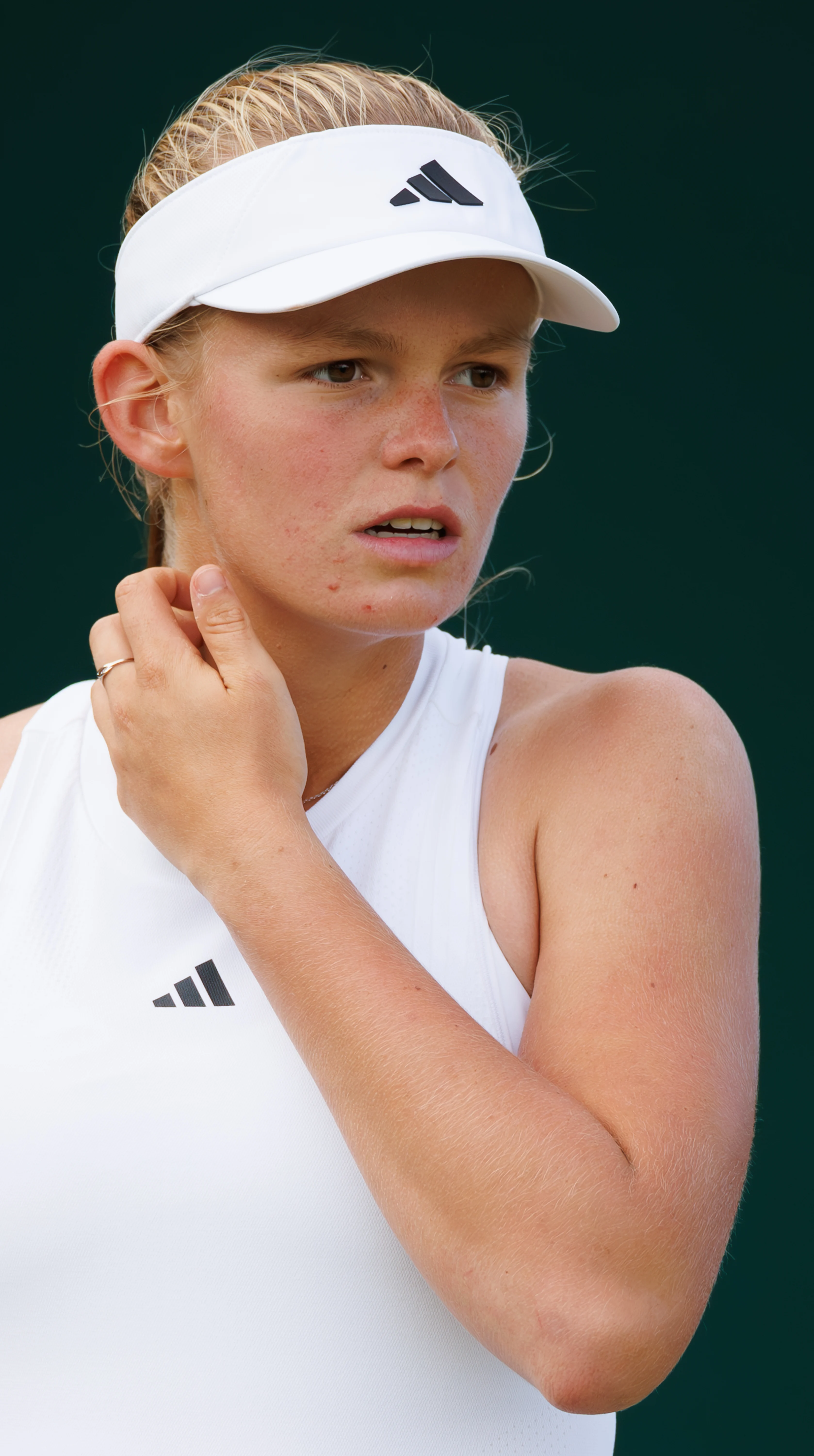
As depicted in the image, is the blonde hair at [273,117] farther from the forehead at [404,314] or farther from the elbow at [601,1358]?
the elbow at [601,1358]

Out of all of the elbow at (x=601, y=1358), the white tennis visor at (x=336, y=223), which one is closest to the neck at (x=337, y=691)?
the white tennis visor at (x=336, y=223)

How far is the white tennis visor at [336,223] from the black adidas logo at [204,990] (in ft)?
2.09

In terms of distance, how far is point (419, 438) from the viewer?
135cm

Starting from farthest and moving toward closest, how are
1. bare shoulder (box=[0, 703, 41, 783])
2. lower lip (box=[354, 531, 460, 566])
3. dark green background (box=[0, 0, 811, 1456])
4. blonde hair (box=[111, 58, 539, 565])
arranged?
dark green background (box=[0, 0, 811, 1456])
bare shoulder (box=[0, 703, 41, 783])
blonde hair (box=[111, 58, 539, 565])
lower lip (box=[354, 531, 460, 566])

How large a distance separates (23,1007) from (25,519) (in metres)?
2.28

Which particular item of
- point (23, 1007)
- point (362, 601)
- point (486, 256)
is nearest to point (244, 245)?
point (486, 256)

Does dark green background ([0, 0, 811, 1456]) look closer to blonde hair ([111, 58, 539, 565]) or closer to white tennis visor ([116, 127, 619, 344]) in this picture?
blonde hair ([111, 58, 539, 565])

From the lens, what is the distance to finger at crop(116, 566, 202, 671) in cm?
145

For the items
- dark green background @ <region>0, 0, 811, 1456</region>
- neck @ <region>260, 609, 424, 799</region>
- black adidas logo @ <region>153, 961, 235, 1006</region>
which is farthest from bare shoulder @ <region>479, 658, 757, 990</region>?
dark green background @ <region>0, 0, 811, 1456</region>

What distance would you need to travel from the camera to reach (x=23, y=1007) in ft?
4.73

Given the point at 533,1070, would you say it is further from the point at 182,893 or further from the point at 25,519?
the point at 25,519

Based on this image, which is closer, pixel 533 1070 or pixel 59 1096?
pixel 533 1070

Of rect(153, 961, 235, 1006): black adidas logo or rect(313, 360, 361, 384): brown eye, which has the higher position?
rect(313, 360, 361, 384): brown eye

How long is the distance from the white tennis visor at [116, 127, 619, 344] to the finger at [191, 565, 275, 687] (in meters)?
0.27
